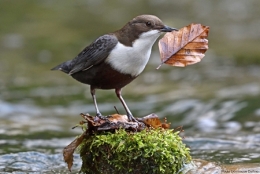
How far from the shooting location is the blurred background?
6.93 metres

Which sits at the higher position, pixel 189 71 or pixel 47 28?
pixel 47 28

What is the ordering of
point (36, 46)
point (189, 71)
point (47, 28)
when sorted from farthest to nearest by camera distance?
1. point (47, 28)
2. point (36, 46)
3. point (189, 71)

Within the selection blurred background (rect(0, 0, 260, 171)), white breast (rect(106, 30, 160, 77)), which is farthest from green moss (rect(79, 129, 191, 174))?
blurred background (rect(0, 0, 260, 171))

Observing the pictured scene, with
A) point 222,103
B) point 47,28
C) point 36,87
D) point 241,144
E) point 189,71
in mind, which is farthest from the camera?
point 47,28

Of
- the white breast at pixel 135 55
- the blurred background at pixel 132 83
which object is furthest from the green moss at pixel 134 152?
the blurred background at pixel 132 83

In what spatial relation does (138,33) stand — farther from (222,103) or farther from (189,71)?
(189,71)

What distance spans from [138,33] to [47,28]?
11187mm

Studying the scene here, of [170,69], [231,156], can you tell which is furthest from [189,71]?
[231,156]

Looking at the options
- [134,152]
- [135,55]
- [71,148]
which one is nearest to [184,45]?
[135,55]

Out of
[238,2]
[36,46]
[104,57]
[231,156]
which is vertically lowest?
[231,156]

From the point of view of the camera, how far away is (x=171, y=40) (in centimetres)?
441

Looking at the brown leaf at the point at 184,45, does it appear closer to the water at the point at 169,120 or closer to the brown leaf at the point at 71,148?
the brown leaf at the point at 71,148

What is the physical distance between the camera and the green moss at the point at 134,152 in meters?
4.07

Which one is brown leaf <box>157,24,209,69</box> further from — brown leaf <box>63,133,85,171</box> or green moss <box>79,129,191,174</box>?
brown leaf <box>63,133,85,171</box>
